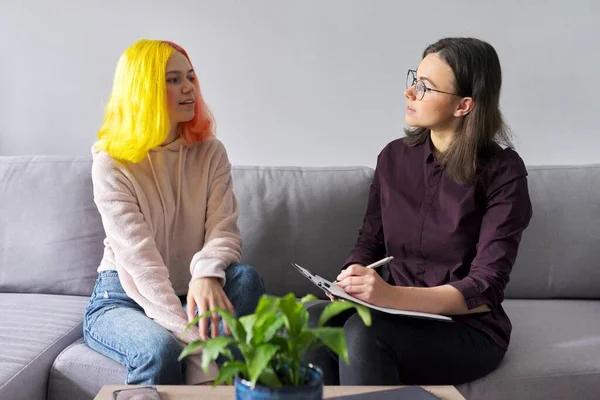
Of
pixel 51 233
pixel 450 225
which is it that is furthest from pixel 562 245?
pixel 51 233

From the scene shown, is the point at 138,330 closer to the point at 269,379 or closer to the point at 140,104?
the point at 140,104

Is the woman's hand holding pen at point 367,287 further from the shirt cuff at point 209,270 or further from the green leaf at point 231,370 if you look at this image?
the green leaf at point 231,370

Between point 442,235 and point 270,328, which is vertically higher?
point 270,328

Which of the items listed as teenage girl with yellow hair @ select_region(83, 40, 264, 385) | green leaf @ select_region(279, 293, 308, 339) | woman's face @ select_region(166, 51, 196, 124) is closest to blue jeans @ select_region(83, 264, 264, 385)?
teenage girl with yellow hair @ select_region(83, 40, 264, 385)

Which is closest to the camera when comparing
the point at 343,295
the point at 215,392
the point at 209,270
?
the point at 215,392

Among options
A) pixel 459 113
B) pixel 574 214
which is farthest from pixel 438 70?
pixel 574 214

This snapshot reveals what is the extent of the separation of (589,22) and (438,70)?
97 centimetres

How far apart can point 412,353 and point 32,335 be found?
36.0 inches

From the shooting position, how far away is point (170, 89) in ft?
6.34

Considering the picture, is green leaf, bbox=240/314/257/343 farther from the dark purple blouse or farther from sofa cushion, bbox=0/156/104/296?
sofa cushion, bbox=0/156/104/296

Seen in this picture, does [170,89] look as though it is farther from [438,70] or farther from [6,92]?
[6,92]

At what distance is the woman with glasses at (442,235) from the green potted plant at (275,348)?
53cm

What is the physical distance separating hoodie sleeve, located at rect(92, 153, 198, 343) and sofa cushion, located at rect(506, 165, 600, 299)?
1031mm

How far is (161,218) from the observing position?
6.27 ft
